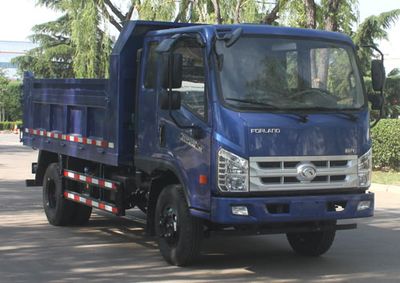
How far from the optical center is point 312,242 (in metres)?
7.71

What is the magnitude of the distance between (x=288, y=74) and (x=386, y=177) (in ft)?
36.7

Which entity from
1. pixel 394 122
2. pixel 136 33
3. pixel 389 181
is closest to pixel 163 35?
pixel 136 33

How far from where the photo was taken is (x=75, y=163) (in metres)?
9.60

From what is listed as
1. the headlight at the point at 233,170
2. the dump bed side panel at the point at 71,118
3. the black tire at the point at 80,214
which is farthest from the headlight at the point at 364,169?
the black tire at the point at 80,214

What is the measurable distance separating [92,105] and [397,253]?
4458 millimetres

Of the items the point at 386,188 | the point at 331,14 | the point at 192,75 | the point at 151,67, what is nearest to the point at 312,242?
the point at 192,75

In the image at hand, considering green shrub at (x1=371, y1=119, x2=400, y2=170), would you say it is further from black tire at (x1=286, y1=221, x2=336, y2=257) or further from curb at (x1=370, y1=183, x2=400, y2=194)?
black tire at (x1=286, y1=221, x2=336, y2=257)

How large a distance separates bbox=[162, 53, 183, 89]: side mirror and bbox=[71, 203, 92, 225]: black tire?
4037 millimetres

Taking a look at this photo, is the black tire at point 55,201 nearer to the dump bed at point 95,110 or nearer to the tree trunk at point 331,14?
the dump bed at point 95,110

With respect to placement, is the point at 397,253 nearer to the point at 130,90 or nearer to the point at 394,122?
the point at 130,90

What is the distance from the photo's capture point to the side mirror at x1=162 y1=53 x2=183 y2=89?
20.8 feet

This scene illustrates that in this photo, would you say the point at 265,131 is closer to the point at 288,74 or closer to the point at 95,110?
the point at 288,74

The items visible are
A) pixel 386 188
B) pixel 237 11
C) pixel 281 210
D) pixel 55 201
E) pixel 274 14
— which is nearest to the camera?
pixel 281 210

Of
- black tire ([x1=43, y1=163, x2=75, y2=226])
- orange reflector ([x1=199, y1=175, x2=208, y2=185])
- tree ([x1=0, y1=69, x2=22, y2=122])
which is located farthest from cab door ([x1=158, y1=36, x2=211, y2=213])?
tree ([x1=0, y1=69, x2=22, y2=122])
